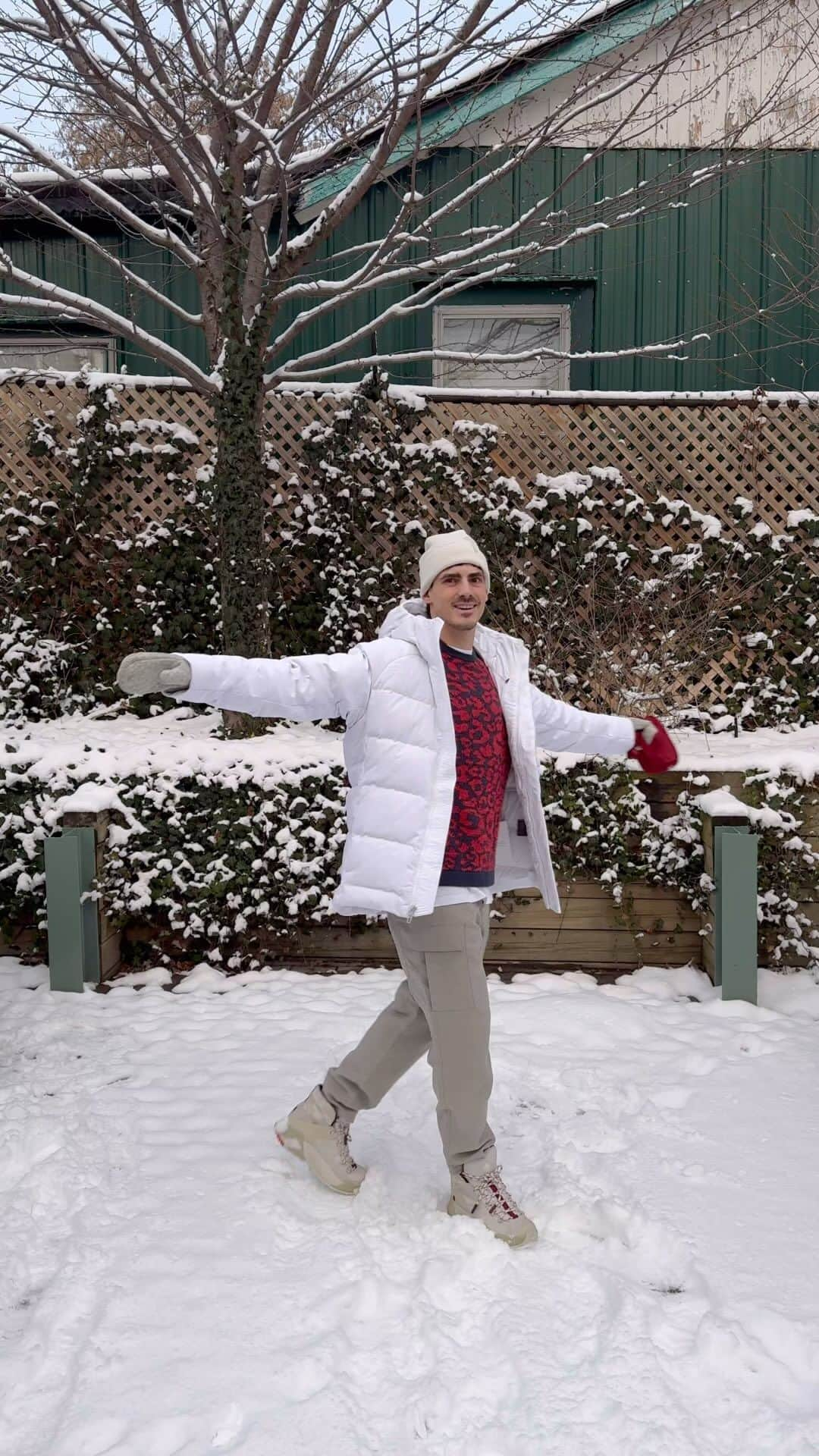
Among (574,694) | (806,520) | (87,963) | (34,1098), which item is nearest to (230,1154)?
(34,1098)

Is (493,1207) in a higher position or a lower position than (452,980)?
lower

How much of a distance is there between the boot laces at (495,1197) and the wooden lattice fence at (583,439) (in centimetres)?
437

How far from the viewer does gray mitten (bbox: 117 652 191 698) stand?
2090mm

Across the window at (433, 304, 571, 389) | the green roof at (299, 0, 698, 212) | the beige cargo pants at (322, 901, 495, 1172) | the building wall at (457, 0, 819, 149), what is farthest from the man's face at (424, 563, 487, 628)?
the building wall at (457, 0, 819, 149)

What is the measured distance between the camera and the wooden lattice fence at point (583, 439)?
6.34 metres

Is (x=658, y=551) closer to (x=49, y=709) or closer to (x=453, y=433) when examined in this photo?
(x=453, y=433)

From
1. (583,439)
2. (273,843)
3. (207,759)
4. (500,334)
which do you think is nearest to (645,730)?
(273,843)

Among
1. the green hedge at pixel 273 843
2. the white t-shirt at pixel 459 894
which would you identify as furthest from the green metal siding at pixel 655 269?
the white t-shirt at pixel 459 894

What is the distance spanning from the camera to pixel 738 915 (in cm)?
412

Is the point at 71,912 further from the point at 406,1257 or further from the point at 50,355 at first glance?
the point at 50,355

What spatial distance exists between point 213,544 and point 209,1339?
4909 millimetres

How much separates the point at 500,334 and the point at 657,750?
6.28 meters

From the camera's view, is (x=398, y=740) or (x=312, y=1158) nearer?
(x=398, y=740)

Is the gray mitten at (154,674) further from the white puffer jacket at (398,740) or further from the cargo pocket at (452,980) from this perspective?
the cargo pocket at (452,980)
